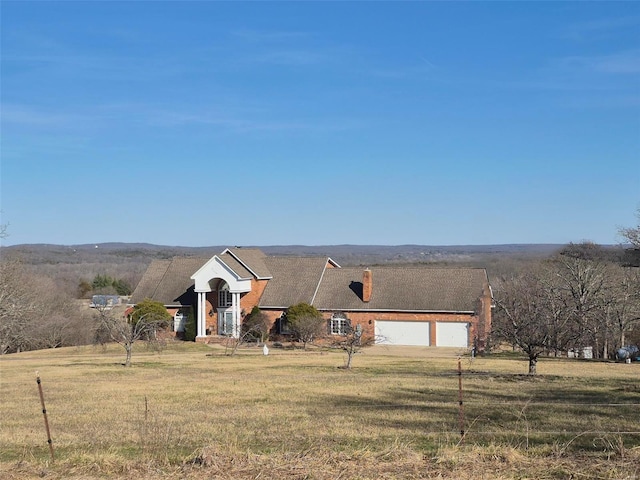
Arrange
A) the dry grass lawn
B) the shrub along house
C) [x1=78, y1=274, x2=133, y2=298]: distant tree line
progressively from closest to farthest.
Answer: the dry grass lawn, the shrub along house, [x1=78, y1=274, x2=133, y2=298]: distant tree line

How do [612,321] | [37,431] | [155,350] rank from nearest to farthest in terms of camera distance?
[37,431] < [155,350] < [612,321]

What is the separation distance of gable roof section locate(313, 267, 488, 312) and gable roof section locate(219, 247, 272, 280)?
4741 millimetres

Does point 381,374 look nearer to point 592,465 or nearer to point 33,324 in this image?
point 592,465

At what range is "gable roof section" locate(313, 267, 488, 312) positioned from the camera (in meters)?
50.9

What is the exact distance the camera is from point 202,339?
53.6 meters

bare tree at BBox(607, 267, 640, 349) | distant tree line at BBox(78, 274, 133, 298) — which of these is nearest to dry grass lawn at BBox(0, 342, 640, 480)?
bare tree at BBox(607, 267, 640, 349)

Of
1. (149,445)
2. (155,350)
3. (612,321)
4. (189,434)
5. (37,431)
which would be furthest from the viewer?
(612,321)

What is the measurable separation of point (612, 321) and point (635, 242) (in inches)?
278

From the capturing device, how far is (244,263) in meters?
55.6

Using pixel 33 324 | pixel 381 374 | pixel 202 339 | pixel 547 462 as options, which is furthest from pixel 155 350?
pixel 547 462

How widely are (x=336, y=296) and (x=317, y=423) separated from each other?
3947 cm

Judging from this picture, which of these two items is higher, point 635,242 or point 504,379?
point 635,242

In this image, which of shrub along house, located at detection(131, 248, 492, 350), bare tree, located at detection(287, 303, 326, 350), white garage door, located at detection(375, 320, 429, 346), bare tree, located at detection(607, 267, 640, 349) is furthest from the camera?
white garage door, located at detection(375, 320, 429, 346)

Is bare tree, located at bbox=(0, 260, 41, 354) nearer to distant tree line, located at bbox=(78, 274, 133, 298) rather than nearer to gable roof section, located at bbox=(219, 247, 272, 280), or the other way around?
gable roof section, located at bbox=(219, 247, 272, 280)
